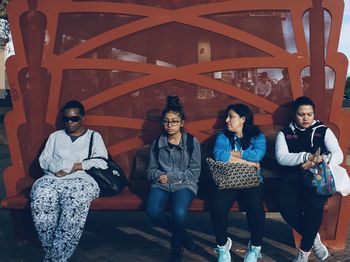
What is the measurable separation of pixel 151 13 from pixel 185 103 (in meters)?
1.01

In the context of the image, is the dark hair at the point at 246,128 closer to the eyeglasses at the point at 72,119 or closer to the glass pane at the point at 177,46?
the glass pane at the point at 177,46

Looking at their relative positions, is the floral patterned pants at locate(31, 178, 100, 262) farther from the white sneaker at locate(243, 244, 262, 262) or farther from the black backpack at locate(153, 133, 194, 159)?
the white sneaker at locate(243, 244, 262, 262)

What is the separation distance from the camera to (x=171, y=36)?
215 inches

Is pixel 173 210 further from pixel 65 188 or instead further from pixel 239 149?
pixel 65 188

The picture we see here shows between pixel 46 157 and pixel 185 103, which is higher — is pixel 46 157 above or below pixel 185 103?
below

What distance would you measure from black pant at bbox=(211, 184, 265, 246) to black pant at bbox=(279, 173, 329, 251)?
234 millimetres

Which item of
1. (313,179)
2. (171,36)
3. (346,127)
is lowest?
(313,179)

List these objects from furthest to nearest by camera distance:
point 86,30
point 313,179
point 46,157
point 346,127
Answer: point 86,30 → point 346,127 → point 46,157 → point 313,179

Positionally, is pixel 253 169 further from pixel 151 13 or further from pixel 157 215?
pixel 151 13

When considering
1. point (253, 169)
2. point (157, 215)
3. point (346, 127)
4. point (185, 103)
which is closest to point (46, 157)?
point (157, 215)

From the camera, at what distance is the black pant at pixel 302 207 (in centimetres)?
436

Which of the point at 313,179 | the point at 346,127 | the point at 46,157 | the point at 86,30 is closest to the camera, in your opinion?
the point at 313,179

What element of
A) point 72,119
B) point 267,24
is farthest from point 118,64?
point 267,24

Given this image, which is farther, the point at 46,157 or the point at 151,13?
the point at 151,13
